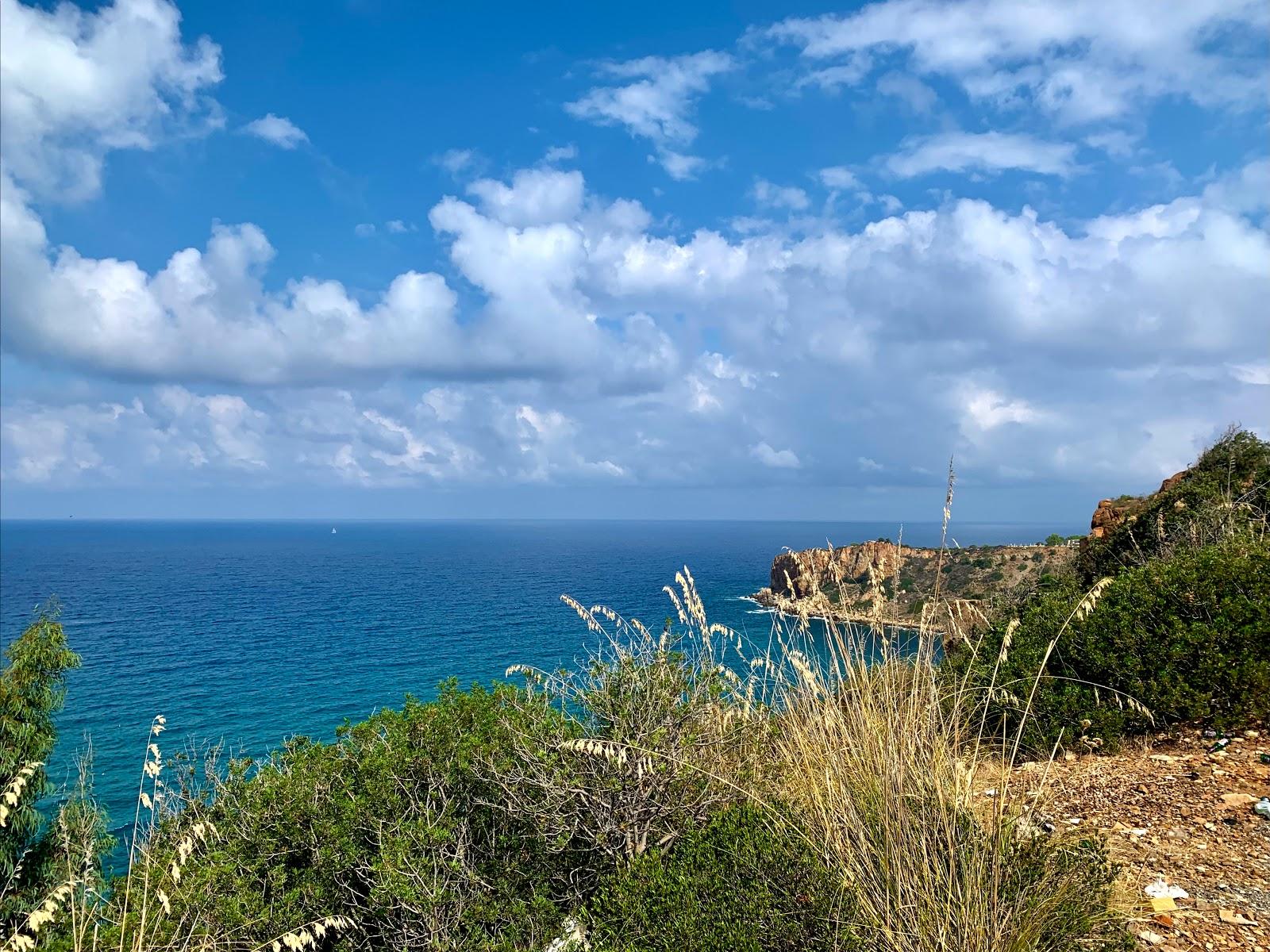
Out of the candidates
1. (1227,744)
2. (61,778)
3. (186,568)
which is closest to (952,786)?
(1227,744)

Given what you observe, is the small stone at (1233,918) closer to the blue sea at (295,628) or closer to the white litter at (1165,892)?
the white litter at (1165,892)

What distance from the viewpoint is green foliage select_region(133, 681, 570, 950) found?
439 centimetres

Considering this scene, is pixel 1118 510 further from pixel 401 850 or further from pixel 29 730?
pixel 29 730

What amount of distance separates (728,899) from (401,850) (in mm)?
2258

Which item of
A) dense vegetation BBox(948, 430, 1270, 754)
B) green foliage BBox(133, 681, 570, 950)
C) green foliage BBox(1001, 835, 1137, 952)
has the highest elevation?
dense vegetation BBox(948, 430, 1270, 754)

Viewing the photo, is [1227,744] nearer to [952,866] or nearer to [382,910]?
[952,866]

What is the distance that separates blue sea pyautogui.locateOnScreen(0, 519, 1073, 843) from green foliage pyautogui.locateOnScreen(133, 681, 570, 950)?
236 cm

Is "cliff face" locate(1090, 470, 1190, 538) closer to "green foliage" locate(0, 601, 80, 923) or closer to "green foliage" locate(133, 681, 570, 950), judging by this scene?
"green foliage" locate(133, 681, 570, 950)

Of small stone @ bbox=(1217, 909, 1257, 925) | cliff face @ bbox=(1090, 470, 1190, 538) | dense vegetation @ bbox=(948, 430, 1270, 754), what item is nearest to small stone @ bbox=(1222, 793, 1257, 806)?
dense vegetation @ bbox=(948, 430, 1270, 754)

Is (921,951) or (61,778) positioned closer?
(921,951)

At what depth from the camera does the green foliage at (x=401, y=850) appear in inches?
173

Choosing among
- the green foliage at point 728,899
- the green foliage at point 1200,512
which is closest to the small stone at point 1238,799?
the green foliage at point 728,899

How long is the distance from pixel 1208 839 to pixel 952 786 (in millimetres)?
1779

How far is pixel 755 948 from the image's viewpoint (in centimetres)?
315
